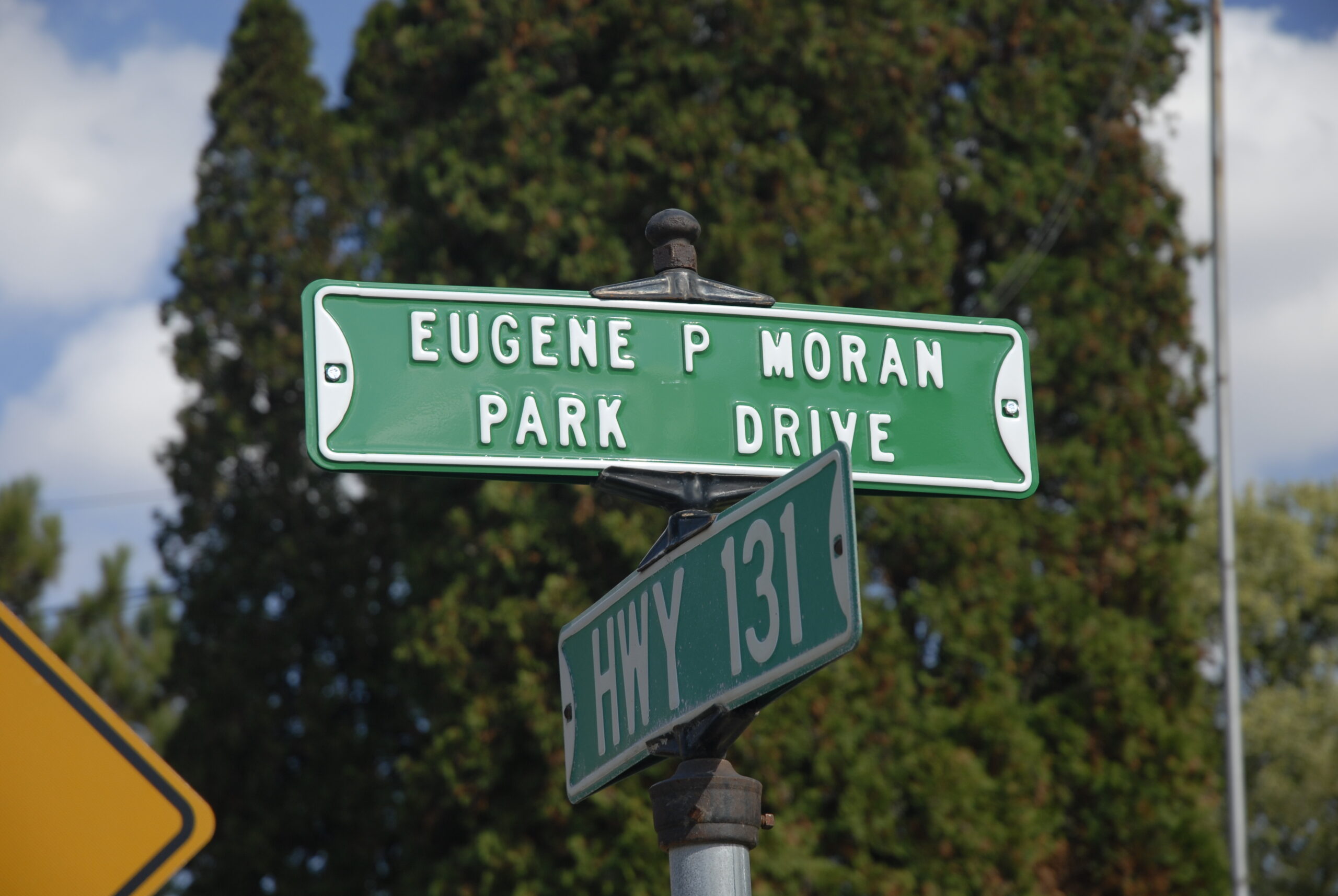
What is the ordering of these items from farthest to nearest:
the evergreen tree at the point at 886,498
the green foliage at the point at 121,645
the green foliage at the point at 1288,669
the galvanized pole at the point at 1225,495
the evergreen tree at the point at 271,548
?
the green foliage at the point at 1288,669, the green foliage at the point at 121,645, the evergreen tree at the point at 271,548, the galvanized pole at the point at 1225,495, the evergreen tree at the point at 886,498

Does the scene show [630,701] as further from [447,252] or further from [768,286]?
[447,252]

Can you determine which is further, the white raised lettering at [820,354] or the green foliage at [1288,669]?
the green foliage at [1288,669]

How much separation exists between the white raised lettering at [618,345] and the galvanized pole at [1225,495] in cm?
910

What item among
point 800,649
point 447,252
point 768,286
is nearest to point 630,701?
point 800,649

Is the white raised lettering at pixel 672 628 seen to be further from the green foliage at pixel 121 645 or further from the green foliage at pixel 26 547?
the green foliage at pixel 26 547

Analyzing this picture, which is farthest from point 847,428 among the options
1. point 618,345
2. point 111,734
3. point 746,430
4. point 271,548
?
point 271,548

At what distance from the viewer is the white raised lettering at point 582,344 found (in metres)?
2.34

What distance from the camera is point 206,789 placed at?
11.3 meters

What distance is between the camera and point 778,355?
2.40 meters

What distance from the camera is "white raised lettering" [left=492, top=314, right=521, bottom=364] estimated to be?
7.60 ft

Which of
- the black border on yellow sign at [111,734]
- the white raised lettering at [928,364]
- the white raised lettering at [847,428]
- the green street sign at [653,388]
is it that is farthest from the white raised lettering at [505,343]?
the black border on yellow sign at [111,734]

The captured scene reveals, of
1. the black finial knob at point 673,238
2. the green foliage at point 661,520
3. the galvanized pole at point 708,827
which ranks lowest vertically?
the galvanized pole at point 708,827

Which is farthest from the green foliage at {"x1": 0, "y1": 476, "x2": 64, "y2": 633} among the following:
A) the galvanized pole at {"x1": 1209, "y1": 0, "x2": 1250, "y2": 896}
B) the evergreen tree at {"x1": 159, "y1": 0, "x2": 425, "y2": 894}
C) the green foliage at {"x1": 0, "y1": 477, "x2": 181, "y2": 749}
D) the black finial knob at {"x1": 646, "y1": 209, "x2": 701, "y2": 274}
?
the black finial knob at {"x1": 646, "y1": 209, "x2": 701, "y2": 274}

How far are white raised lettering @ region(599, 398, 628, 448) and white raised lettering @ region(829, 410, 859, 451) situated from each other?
0.34 meters
